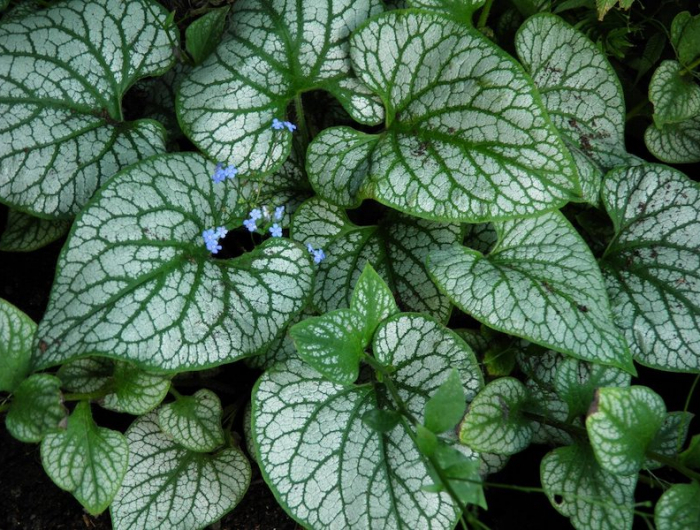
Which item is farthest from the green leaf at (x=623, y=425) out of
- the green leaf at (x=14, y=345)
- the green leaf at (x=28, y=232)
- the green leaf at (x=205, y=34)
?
A: the green leaf at (x=28, y=232)

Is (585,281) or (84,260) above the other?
(585,281)

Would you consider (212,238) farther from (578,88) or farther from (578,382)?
(578,88)

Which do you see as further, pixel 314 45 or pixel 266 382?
pixel 314 45

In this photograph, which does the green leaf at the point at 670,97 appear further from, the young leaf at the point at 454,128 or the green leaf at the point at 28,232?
the green leaf at the point at 28,232

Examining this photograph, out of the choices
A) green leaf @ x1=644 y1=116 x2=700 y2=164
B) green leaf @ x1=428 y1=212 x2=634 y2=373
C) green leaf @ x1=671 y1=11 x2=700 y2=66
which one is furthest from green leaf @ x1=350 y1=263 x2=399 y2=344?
green leaf @ x1=671 y1=11 x2=700 y2=66

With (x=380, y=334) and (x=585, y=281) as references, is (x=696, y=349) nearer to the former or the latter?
(x=585, y=281)

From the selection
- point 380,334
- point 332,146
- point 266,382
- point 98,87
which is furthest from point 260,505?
point 98,87

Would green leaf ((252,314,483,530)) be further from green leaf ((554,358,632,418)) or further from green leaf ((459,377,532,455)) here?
green leaf ((554,358,632,418))
